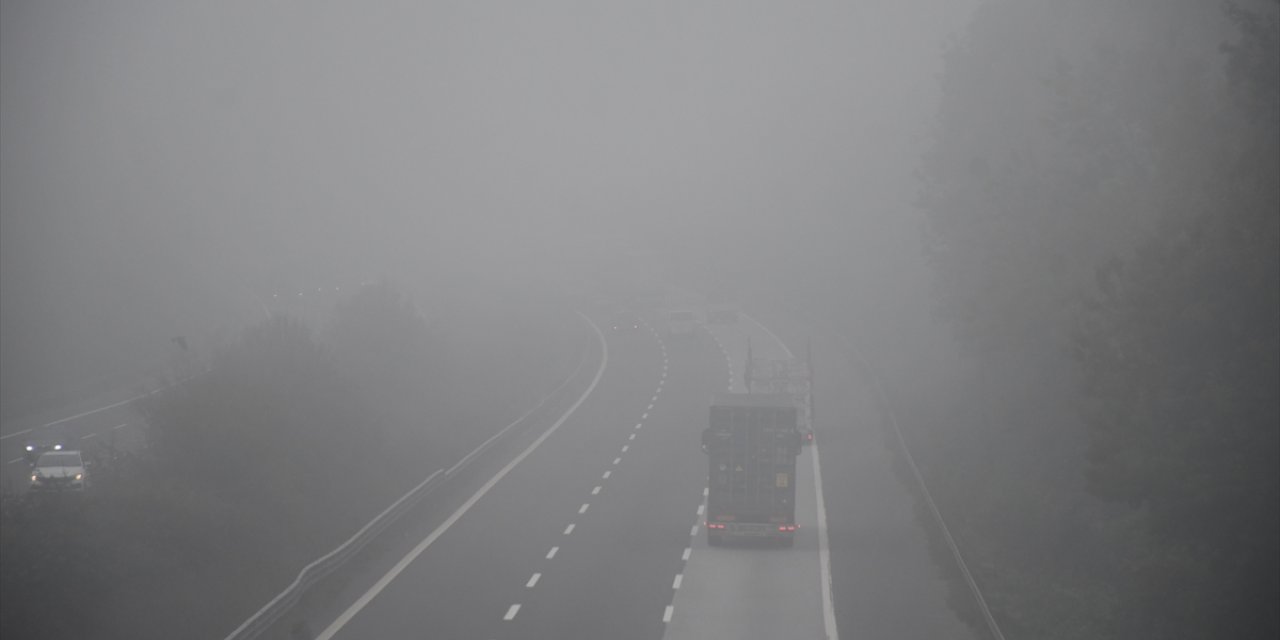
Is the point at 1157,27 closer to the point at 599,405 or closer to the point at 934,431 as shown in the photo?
the point at 934,431

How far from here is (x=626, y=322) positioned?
3342 inches

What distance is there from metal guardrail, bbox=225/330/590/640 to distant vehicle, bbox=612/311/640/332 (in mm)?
42440

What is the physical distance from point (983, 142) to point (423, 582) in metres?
27.8

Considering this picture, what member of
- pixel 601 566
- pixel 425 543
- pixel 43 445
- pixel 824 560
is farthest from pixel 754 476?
pixel 43 445

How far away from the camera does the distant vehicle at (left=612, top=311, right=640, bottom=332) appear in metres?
83.7

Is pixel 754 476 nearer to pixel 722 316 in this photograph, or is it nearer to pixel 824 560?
pixel 824 560

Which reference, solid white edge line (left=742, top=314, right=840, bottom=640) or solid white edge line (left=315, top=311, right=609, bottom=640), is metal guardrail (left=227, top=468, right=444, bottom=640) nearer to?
solid white edge line (left=315, top=311, right=609, bottom=640)

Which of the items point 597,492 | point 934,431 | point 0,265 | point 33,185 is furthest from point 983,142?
point 33,185

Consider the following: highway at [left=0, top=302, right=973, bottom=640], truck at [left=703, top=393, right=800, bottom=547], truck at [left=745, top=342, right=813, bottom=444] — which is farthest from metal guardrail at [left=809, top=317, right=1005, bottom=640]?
truck at [left=703, top=393, right=800, bottom=547]

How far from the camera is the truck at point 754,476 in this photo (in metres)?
29.2

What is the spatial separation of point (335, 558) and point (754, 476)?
979cm

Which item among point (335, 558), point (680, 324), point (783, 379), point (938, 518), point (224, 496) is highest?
point (680, 324)

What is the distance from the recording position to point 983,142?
4462 centimetres

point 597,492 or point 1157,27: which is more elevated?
point 1157,27
